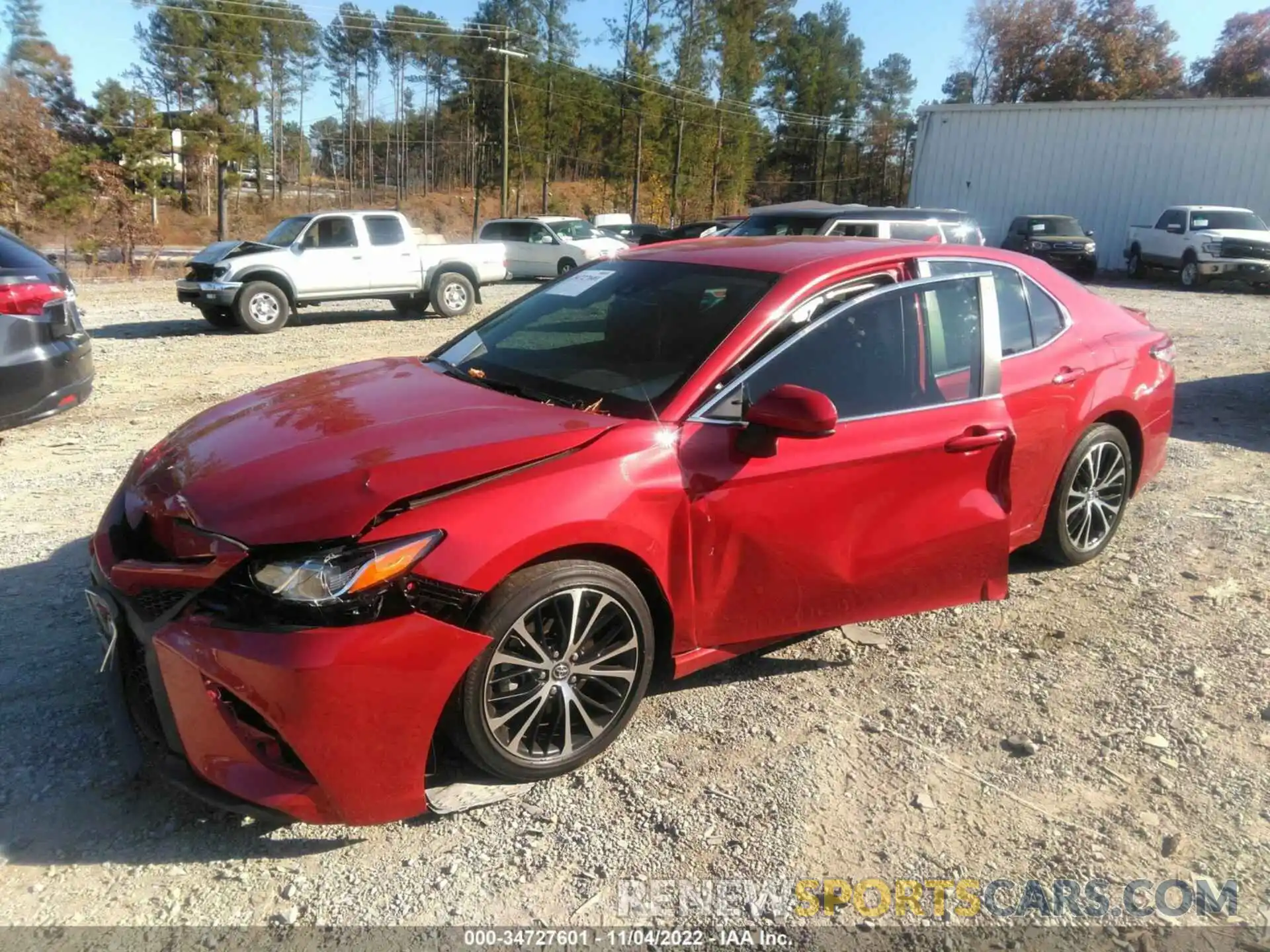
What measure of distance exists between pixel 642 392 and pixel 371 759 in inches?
58.3

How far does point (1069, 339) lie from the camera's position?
444 cm

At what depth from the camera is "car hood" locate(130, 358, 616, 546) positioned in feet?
8.73

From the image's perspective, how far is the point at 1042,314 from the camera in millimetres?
4391

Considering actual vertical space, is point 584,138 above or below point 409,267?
above

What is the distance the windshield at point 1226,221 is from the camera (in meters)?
22.7

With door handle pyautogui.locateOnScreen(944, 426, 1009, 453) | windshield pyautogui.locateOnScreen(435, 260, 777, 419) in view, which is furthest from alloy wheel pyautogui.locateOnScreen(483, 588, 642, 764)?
door handle pyautogui.locateOnScreen(944, 426, 1009, 453)

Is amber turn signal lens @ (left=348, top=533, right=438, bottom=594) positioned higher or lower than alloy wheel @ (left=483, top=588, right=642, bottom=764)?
higher

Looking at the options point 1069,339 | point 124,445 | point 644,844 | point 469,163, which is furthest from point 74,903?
point 469,163

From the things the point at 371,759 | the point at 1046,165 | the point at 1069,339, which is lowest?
the point at 371,759

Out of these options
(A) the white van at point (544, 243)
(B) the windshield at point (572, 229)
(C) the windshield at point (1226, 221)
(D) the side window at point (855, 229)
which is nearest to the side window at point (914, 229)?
(D) the side window at point (855, 229)

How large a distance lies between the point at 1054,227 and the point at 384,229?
1773 cm

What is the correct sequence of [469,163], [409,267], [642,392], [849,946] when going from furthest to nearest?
[469,163] < [409,267] < [642,392] < [849,946]

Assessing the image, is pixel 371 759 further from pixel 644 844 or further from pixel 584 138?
pixel 584 138

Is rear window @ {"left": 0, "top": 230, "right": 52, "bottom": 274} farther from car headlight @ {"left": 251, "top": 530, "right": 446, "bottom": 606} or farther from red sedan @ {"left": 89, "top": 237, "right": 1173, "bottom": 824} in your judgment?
car headlight @ {"left": 251, "top": 530, "right": 446, "bottom": 606}
